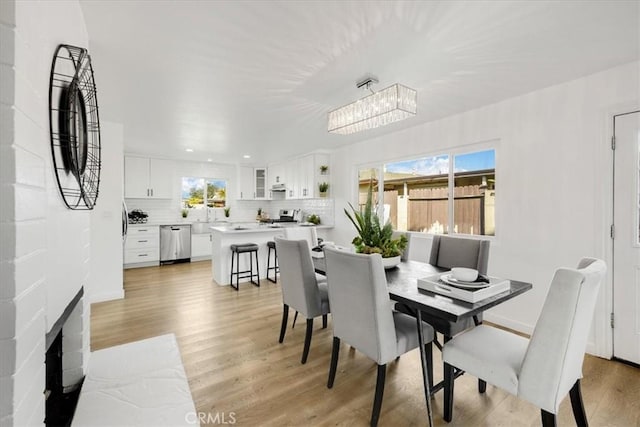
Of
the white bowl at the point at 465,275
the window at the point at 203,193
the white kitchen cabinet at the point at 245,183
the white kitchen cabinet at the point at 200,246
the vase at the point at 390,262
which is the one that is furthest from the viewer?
the white kitchen cabinet at the point at 245,183

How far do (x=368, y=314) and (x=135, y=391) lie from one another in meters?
1.45

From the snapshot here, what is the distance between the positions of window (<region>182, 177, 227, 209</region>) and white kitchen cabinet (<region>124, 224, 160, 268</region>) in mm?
1091

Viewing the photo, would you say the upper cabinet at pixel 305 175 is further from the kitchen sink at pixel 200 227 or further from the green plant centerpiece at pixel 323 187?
the kitchen sink at pixel 200 227

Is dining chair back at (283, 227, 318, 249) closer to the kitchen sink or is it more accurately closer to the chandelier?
the chandelier

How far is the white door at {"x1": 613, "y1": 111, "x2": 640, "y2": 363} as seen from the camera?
2.26 meters

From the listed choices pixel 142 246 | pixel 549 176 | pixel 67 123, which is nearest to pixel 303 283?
pixel 67 123

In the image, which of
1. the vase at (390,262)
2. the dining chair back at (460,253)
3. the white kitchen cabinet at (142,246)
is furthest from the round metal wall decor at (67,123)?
the white kitchen cabinet at (142,246)

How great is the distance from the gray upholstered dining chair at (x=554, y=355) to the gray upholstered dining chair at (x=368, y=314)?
1.32 feet

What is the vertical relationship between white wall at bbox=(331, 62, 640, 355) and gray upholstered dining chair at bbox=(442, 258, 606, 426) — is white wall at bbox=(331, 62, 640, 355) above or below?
above

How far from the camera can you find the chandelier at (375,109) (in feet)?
6.85

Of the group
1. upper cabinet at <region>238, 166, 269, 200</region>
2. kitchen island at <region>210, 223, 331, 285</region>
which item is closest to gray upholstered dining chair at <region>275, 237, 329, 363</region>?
kitchen island at <region>210, 223, 331, 285</region>

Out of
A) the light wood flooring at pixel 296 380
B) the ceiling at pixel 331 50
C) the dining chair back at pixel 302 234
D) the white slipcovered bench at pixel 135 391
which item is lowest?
the light wood flooring at pixel 296 380

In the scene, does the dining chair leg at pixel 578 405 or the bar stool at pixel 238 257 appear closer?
the dining chair leg at pixel 578 405

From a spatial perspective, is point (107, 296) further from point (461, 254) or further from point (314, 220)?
point (461, 254)
